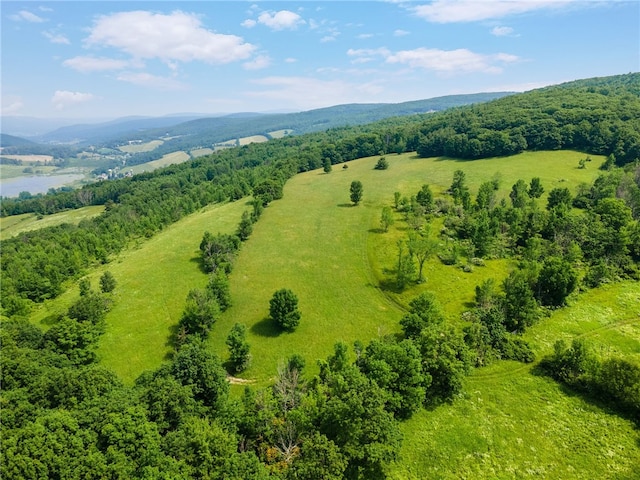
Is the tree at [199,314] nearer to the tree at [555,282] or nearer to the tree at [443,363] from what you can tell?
the tree at [443,363]

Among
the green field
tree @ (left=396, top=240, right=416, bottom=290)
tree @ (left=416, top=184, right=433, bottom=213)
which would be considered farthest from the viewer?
tree @ (left=416, top=184, right=433, bottom=213)

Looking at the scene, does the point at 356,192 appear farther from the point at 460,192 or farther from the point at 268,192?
the point at 268,192

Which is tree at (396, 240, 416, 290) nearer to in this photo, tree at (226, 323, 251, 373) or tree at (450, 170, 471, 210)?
tree at (226, 323, 251, 373)

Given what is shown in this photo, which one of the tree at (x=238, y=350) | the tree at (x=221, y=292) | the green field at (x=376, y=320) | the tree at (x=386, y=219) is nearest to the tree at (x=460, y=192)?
the green field at (x=376, y=320)

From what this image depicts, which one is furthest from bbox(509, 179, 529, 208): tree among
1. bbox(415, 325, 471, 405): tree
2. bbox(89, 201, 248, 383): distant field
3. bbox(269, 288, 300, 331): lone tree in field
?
bbox(89, 201, 248, 383): distant field

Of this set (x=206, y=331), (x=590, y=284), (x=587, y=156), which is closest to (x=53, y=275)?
(x=206, y=331)

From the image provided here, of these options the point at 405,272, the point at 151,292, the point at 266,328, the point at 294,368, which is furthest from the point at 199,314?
the point at 405,272

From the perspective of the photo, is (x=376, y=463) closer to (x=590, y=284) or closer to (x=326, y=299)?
(x=326, y=299)
